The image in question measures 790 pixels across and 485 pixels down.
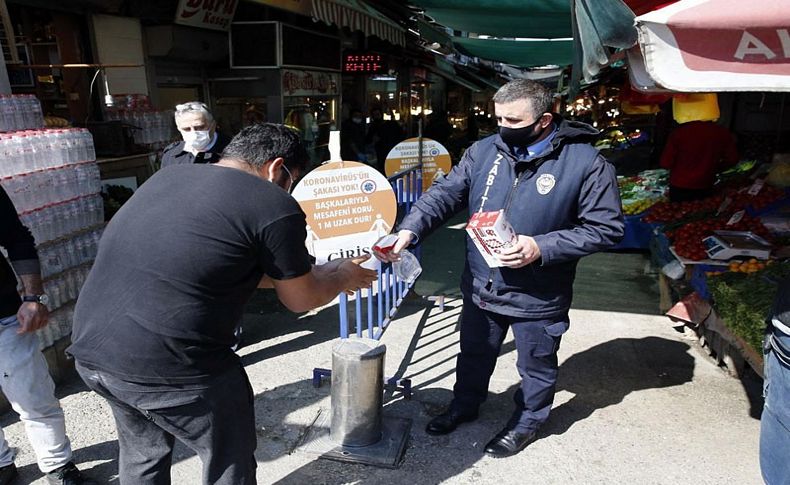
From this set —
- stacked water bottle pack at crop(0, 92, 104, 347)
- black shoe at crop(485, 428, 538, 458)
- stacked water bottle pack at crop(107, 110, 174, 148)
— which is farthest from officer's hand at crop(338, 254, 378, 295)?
stacked water bottle pack at crop(107, 110, 174, 148)

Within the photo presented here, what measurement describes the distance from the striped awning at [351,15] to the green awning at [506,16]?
128 centimetres

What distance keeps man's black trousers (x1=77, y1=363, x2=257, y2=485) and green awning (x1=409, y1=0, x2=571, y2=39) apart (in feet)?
11.5

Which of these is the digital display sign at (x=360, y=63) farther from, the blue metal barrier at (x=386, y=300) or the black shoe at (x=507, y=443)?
the black shoe at (x=507, y=443)

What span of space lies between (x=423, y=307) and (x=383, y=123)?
657 cm

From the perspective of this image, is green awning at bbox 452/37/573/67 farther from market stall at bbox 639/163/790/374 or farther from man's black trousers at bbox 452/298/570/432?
man's black trousers at bbox 452/298/570/432

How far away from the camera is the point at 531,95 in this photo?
2684 millimetres

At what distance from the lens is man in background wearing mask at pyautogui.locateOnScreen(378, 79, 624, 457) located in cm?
263

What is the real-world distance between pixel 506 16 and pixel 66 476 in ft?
15.1

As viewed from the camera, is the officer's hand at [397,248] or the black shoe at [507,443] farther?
the black shoe at [507,443]

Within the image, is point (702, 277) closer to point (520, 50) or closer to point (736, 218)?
point (736, 218)

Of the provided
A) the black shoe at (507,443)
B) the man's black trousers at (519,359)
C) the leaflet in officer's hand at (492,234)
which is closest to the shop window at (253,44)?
the man's black trousers at (519,359)

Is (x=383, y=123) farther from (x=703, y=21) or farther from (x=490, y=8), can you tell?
(x=703, y=21)

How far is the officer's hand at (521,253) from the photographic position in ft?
8.29

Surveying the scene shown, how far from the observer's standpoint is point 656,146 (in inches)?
466
